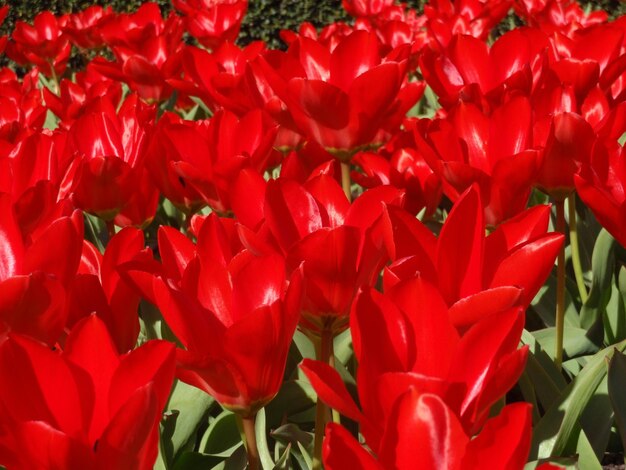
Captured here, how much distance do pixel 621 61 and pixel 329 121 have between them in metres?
0.53

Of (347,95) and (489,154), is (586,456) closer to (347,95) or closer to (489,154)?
(489,154)

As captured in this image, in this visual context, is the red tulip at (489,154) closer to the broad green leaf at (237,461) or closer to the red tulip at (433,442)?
the broad green leaf at (237,461)

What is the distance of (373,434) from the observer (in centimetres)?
64

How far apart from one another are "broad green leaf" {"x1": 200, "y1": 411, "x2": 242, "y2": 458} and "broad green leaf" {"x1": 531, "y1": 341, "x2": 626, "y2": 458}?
37 centimetres

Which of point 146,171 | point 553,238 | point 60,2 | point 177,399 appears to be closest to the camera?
point 553,238

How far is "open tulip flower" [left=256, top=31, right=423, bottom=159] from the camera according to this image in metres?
1.24

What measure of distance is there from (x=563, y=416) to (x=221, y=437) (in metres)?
0.42

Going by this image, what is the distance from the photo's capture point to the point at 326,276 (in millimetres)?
836

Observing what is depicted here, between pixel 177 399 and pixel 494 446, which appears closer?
pixel 494 446

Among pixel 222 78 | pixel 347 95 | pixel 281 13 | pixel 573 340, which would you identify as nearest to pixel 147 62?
pixel 222 78

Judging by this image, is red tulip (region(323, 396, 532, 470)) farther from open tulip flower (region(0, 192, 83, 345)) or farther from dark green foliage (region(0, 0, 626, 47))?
dark green foliage (region(0, 0, 626, 47))

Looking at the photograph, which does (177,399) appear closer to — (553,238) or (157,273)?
(157,273)

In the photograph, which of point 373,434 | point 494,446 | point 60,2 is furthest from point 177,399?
point 60,2

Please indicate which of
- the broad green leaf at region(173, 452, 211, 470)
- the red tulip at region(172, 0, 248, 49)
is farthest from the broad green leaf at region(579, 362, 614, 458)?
the red tulip at region(172, 0, 248, 49)
